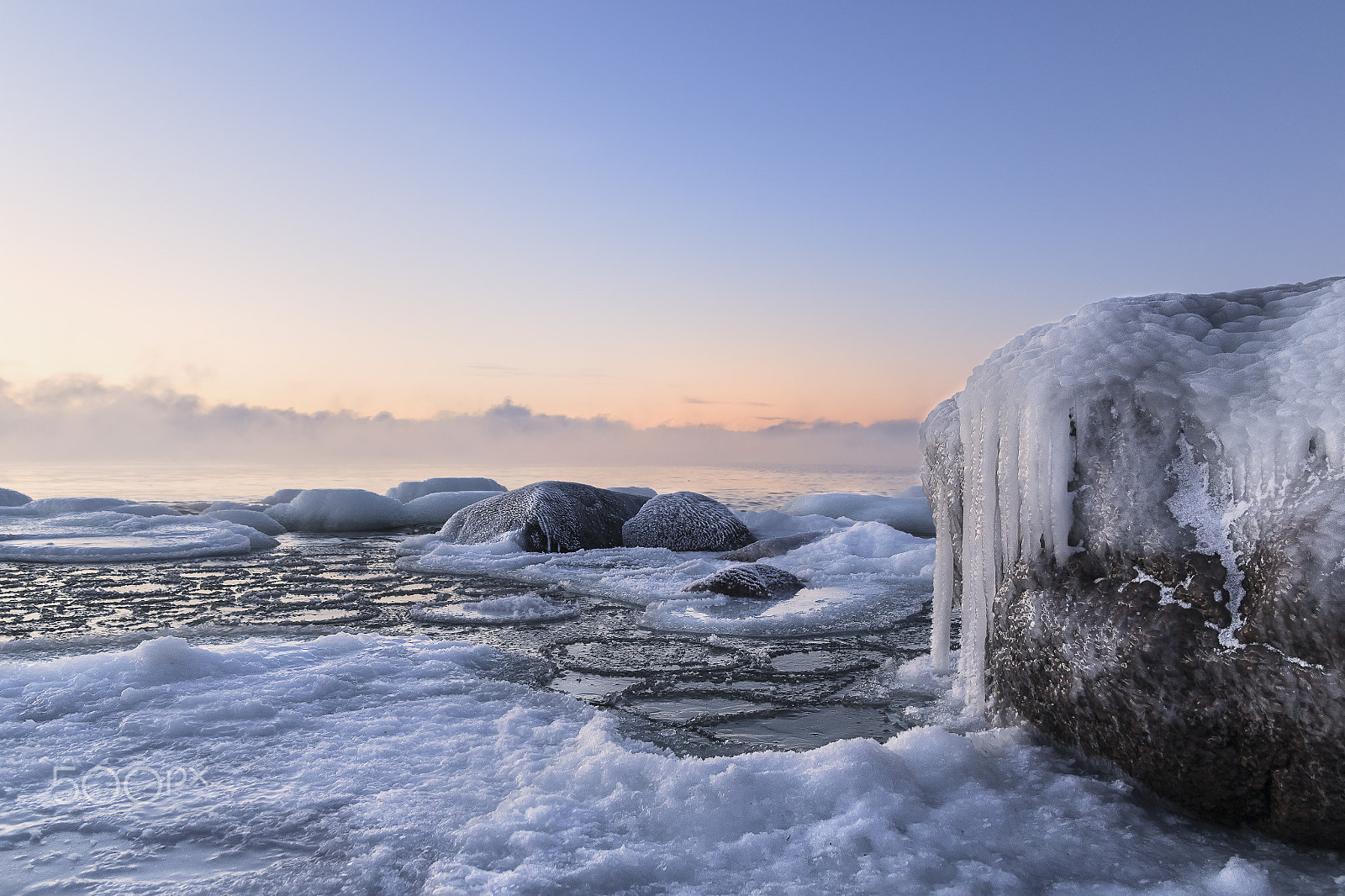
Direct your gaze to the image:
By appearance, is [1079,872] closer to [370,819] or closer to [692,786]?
[692,786]

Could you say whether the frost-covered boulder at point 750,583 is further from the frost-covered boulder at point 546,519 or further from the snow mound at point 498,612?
the frost-covered boulder at point 546,519

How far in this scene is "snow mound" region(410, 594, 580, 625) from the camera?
4.44 meters

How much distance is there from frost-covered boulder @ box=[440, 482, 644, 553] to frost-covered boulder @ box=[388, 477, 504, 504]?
23.1ft

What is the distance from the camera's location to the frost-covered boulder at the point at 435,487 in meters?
16.0

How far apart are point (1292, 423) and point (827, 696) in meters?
1.77

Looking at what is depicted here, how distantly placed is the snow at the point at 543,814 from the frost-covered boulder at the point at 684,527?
569cm

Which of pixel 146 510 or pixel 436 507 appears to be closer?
pixel 146 510

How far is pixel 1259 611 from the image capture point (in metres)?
1.80

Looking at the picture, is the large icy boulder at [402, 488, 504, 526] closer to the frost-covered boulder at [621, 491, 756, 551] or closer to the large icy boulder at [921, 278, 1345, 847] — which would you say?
the frost-covered boulder at [621, 491, 756, 551]

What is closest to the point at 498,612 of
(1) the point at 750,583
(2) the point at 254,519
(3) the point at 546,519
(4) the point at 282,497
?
(1) the point at 750,583

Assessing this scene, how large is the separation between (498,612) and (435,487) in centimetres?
1224

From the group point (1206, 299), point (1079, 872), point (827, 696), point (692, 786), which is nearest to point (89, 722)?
point (692, 786)

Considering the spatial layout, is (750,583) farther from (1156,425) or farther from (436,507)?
(436,507)

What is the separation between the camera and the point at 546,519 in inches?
321
